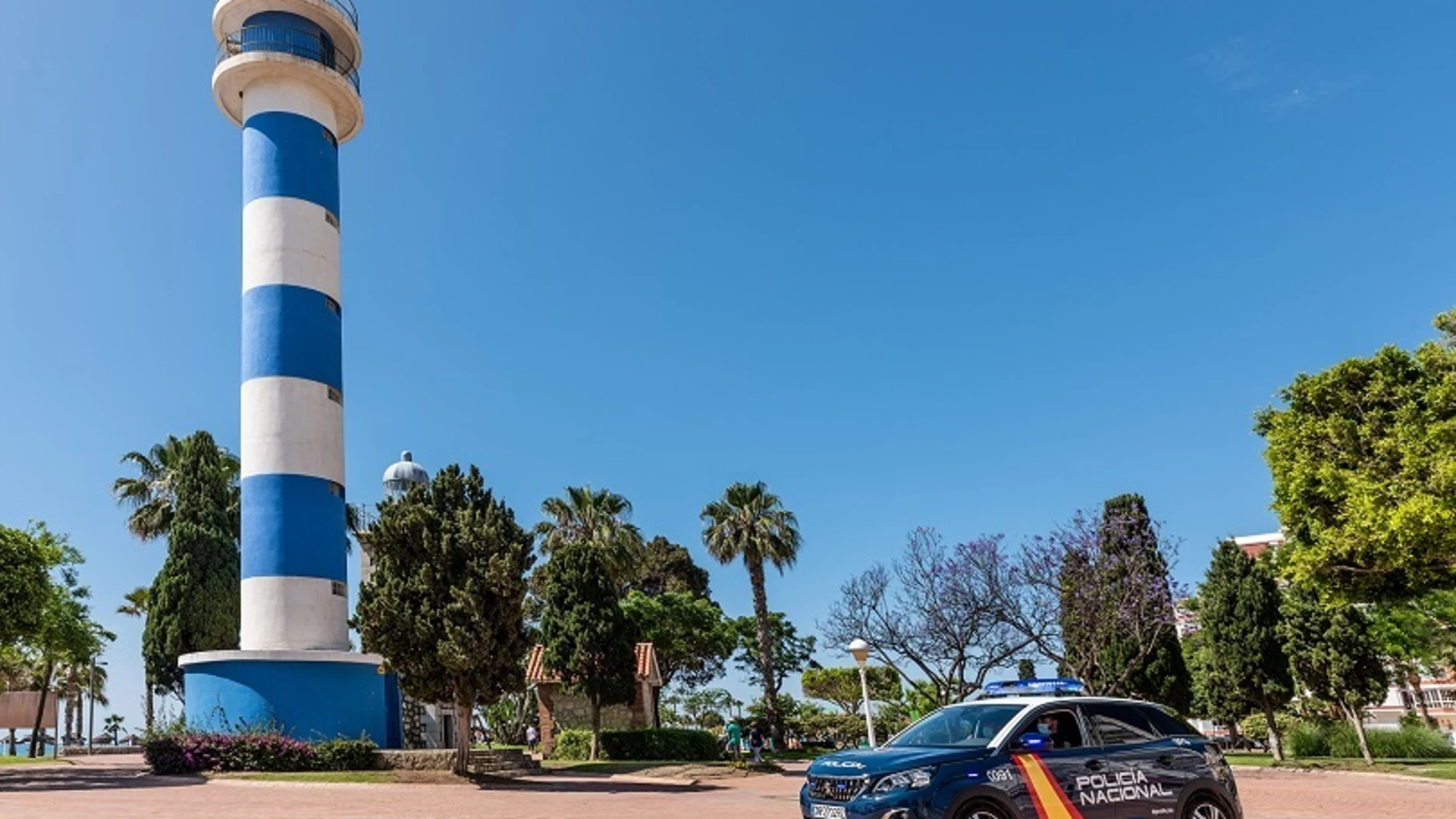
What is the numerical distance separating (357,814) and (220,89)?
84.2 ft

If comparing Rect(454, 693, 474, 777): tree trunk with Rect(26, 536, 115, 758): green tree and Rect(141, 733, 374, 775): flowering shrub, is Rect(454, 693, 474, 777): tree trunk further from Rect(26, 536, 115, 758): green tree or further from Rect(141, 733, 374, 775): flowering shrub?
Rect(26, 536, 115, 758): green tree

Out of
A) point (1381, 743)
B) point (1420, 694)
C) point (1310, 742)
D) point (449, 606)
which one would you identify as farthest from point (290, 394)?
point (1420, 694)

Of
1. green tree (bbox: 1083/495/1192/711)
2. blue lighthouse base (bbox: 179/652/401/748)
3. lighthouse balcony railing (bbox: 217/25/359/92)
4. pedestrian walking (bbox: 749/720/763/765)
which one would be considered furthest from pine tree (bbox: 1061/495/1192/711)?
lighthouse balcony railing (bbox: 217/25/359/92)

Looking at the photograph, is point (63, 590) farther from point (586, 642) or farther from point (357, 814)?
point (357, 814)

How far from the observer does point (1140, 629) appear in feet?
103

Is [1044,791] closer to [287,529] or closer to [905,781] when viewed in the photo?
[905,781]

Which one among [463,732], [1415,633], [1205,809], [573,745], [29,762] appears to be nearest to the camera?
[1205,809]

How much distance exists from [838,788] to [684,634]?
4727 centimetres

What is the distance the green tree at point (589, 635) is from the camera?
131ft

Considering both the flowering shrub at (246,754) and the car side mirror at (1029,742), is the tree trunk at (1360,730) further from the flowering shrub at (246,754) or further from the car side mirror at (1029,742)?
the flowering shrub at (246,754)

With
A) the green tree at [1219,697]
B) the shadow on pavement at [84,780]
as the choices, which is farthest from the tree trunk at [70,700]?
the green tree at [1219,697]

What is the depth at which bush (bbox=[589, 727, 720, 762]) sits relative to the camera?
38812mm

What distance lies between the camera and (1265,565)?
35656 mm

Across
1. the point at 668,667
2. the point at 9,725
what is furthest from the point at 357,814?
the point at 9,725
